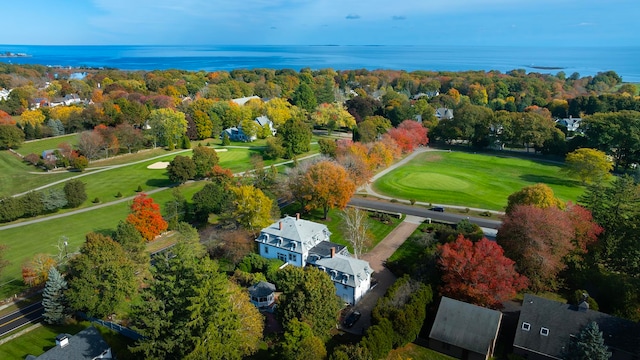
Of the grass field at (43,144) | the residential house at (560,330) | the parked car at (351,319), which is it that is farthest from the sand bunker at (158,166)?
the residential house at (560,330)

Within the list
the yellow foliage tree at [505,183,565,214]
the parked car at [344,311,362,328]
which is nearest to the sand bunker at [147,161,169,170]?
the parked car at [344,311,362,328]

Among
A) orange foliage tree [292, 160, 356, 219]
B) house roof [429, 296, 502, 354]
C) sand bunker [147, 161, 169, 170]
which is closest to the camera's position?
house roof [429, 296, 502, 354]

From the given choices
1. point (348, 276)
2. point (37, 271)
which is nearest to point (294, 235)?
point (348, 276)

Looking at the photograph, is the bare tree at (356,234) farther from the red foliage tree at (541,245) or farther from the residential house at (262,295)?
the red foliage tree at (541,245)

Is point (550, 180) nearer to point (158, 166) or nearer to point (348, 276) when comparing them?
point (348, 276)

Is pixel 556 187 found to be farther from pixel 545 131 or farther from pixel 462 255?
pixel 462 255

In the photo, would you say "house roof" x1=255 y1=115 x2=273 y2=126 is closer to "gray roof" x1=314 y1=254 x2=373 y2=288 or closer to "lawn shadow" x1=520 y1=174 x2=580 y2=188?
"lawn shadow" x1=520 y1=174 x2=580 y2=188
